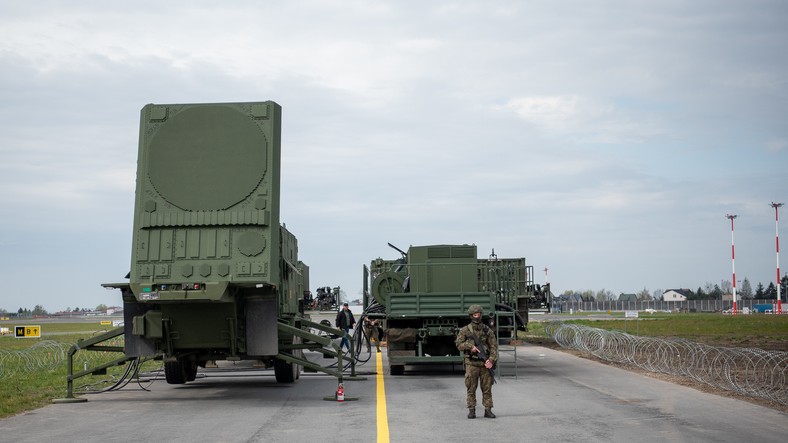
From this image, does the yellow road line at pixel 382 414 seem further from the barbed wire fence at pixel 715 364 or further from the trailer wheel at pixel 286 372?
the barbed wire fence at pixel 715 364

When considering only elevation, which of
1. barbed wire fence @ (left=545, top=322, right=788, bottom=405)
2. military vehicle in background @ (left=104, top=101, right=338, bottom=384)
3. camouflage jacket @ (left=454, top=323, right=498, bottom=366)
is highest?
military vehicle in background @ (left=104, top=101, right=338, bottom=384)

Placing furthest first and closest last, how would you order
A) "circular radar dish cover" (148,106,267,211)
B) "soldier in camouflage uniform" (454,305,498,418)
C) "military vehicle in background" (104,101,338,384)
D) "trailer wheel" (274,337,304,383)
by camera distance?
"trailer wheel" (274,337,304,383) → "circular radar dish cover" (148,106,267,211) → "military vehicle in background" (104,101,338,384) → "soldier in camouflage uniform" (454,305,498,418)

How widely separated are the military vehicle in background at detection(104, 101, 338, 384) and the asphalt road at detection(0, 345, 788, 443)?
4.14 ft

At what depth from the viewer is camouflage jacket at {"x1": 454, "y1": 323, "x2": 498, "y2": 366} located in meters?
13.4

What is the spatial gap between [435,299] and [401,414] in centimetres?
782

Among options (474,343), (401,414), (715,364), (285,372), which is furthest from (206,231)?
(715,364)

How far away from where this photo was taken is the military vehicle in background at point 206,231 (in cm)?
1539

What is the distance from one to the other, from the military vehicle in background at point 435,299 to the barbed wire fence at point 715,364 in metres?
3.52

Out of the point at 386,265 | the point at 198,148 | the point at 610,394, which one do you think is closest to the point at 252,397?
the point at 198,148

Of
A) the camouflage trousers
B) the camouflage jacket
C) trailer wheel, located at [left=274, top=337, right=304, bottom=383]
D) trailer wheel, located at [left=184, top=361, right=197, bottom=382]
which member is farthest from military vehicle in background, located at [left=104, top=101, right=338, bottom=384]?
the camouflage trousers

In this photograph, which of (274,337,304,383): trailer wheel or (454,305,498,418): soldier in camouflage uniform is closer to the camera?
(454,305,498,418): soldier in camouflage uniform

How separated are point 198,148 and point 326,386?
5950 millimetres

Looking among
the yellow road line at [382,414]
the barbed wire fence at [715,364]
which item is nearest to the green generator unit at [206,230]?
the yellow road line at [382,414]

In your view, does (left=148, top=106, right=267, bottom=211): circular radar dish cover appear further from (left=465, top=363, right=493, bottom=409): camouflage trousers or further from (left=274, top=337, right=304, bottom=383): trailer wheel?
(left=465, top=363, right=493, bottom=409): camouflage trousers
